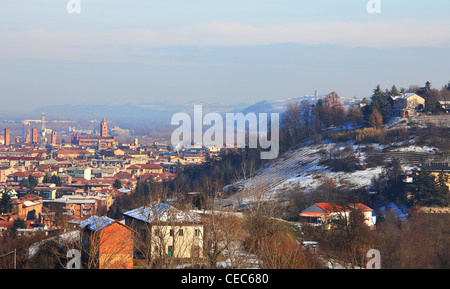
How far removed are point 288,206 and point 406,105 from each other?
1821 cm

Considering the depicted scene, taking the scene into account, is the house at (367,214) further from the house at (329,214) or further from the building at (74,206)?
the building at (74,206)

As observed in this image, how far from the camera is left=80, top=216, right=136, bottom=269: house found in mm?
13844

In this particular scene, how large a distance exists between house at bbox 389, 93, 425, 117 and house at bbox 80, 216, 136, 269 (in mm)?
29884

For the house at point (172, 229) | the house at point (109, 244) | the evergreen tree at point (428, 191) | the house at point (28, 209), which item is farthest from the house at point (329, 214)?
the house at point (28, 209)

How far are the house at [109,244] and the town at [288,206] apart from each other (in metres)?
0.03

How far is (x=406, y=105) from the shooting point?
4112cm

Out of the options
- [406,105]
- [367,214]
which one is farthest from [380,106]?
[367,214]

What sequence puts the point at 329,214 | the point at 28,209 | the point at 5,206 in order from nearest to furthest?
the point at 329,214 < the point at 5,206 < the point at 28,209

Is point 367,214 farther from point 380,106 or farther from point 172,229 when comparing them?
point 380,106

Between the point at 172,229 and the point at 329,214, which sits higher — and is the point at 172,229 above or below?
above

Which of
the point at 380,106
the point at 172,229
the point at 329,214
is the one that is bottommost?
the point at 329,214

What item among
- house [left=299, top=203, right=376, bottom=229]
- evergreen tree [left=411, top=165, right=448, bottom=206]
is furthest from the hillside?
house [left=299, top=203, right=376, bottom=229]

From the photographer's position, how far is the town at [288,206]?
14.4 metres

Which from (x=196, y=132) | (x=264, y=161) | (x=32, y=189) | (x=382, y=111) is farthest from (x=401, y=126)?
(x=196, y=132)
